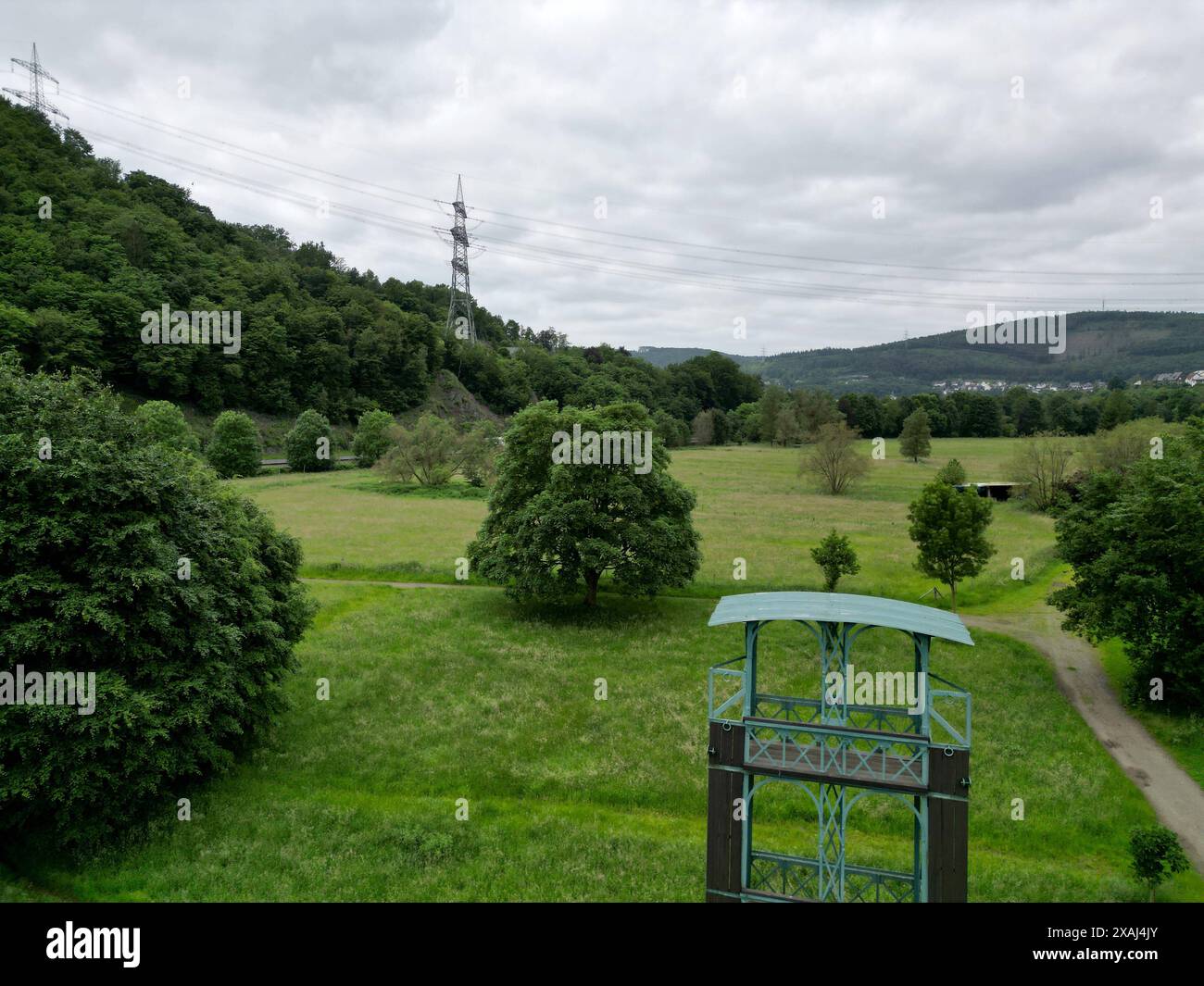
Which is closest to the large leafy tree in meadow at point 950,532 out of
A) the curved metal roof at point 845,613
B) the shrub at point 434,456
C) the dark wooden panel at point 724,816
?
the curved metal roof at point 845,613

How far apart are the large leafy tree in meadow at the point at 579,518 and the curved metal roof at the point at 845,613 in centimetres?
1818

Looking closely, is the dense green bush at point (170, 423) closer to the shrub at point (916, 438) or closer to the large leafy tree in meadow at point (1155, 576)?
the large leafy tree in meadow at point (1155, 576)

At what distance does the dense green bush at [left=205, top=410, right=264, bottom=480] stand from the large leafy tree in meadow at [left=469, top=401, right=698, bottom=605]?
68.3m

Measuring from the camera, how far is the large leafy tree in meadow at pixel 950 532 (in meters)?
32.0

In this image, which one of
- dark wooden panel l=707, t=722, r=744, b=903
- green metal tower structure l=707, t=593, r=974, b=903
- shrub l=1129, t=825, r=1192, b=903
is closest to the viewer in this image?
green metal tower structure l=707, t=593, r=974, b=903

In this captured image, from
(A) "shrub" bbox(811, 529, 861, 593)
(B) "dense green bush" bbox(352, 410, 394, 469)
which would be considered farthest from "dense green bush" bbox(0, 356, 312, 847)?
(B) "dense green bush" bbox(352, 410, 394, 469)

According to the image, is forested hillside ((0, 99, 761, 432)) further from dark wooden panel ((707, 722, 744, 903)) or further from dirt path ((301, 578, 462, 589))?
dark wooden panel ((707, 722, 744, 903))

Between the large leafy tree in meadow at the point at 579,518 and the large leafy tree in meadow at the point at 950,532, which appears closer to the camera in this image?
the large leafy tree in meadow at the point at 579,518

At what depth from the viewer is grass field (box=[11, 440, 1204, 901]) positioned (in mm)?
13836

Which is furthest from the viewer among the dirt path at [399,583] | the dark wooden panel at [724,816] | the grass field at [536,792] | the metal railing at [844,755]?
the dirt path at [399,583]

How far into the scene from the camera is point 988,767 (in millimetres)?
18719

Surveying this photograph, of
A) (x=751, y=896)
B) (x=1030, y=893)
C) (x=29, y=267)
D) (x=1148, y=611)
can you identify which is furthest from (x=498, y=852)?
(x=29, y=267)

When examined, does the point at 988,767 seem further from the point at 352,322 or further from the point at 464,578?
the point at 352,322

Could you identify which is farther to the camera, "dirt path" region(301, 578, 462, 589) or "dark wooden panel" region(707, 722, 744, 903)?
"dirt path" region(301, 578, 462, 589)
